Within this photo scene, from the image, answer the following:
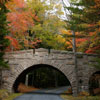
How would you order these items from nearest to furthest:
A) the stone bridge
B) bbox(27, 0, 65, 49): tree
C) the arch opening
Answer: the stone bridge, the arch opening, bbox(27, 0, 65, 49): tree

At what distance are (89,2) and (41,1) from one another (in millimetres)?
16767

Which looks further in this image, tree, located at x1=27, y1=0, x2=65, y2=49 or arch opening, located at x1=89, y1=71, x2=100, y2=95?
tree, located at x1=27, y1=0, x2=65, y2=49

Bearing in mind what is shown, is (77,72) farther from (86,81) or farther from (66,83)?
(66,83)

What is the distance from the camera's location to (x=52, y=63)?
15.9 metres

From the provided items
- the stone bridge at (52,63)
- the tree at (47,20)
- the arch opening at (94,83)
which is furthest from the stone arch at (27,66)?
the tree at (47,20)

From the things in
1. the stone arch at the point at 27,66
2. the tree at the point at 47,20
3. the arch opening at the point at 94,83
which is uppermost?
the tree at the point at 47,20

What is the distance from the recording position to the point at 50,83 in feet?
107

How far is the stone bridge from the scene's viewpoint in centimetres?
1562

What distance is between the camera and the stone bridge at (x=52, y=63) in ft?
51.2

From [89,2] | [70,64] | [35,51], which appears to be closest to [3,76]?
[35,51]

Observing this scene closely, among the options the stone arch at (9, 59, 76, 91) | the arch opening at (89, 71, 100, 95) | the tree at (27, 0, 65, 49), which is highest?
Answer: the tree at (27, 0, 65, 49)

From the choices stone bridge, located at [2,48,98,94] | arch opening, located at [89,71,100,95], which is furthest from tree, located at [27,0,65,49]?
stone bridge, located at [2,48,98,94]

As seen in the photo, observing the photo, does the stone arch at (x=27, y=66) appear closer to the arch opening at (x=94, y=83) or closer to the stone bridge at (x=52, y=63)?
the stone bridge at (x=52, y=63)

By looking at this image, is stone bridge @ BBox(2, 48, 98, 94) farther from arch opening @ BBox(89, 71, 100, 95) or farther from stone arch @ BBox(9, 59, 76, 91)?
arch opening @ BBox(89, 71, 100, 95)
